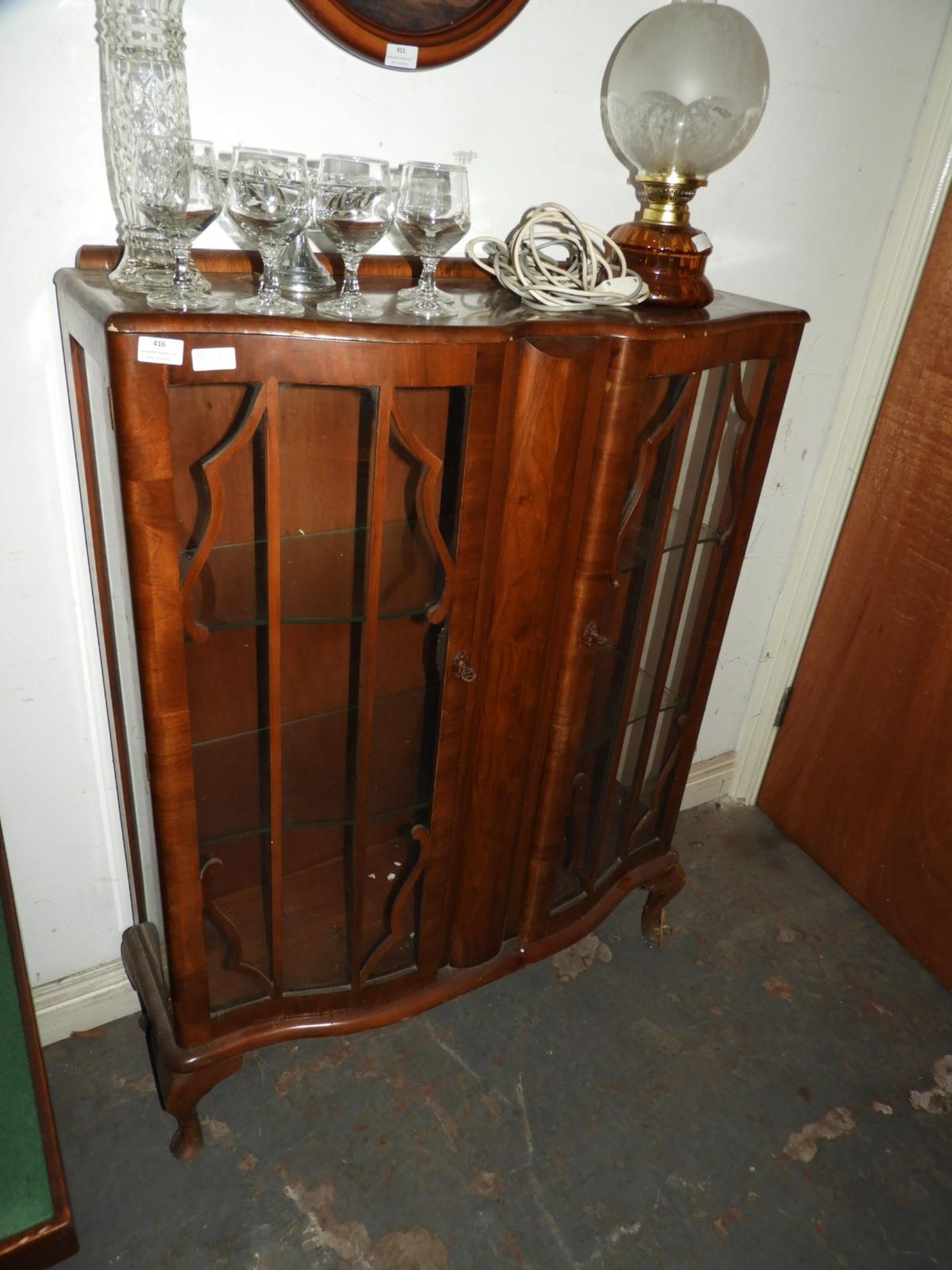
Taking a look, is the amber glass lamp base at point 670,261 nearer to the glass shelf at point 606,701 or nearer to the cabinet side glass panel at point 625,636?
the cabinet side glass panel at point 625,636

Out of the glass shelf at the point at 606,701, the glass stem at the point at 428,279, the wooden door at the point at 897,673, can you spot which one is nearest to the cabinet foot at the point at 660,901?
the glass shelf at the point at 606,701

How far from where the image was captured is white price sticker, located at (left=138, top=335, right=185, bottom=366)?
31.0 inches

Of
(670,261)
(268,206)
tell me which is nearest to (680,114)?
(670,261)

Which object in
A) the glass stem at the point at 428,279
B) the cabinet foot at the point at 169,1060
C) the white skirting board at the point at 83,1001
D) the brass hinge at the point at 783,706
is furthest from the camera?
the brass hinge at the point at 783,706

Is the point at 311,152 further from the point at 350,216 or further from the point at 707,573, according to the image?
the point at 707,573

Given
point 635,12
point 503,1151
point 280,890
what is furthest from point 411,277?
point 503,1151

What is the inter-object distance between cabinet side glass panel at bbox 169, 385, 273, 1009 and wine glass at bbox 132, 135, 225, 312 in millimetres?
102

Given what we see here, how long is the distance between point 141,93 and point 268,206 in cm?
17

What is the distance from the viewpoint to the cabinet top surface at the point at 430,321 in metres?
0.81

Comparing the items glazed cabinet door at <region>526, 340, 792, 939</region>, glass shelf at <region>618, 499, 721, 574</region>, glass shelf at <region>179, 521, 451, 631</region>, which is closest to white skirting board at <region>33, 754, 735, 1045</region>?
glazed cabinet door at <region>526, 340, 792, 939</region>

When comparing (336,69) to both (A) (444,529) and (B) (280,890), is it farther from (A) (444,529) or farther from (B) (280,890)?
(B) (280,890)

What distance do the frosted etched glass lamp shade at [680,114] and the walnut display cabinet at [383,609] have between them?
0.31 ft

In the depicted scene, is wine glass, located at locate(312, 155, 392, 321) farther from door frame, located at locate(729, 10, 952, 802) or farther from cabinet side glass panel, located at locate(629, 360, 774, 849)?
door frame, located at locate(729, 10, 952, 802)

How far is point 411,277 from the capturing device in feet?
3.90
